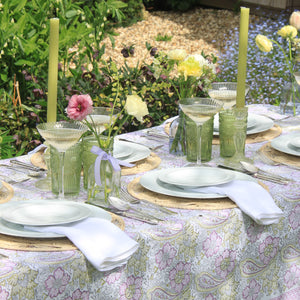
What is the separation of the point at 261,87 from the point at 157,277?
4.50 metres

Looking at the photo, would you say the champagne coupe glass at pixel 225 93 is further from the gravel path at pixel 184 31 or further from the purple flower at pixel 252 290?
the gravel path at pixel 184 31

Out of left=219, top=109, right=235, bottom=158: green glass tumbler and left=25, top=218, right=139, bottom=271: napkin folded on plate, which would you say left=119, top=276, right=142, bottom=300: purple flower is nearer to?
left=25, top=218, right=139, bottom=271: napkin folded on plate

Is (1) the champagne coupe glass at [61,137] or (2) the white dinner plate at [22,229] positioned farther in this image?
(1) the champagne coupe glass at [61,137]

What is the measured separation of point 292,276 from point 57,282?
36.8 inches

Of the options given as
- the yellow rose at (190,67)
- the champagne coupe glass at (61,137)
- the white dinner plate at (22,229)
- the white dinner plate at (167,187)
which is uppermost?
the yellow rose at (190,67)

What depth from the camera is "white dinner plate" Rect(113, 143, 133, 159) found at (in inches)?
94.8

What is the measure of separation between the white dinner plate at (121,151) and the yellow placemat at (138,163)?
0.19ft

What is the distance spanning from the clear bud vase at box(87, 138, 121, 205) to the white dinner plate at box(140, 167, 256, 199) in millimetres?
142

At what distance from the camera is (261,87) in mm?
5984

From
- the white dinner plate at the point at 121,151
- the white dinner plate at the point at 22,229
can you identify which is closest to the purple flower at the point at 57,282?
the white dinner plate at the point at 22,229

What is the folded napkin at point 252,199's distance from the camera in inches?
74.6

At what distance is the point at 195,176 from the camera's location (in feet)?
6.98

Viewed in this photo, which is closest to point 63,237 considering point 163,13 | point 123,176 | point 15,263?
point 15,263

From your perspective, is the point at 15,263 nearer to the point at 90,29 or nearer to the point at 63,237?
the point at 63,237
